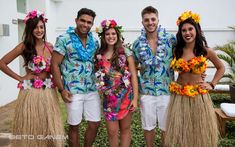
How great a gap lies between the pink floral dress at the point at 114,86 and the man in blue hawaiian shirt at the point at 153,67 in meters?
0.19

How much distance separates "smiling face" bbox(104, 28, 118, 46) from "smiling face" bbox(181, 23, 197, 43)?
27.8 inches

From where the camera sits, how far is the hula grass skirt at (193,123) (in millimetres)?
2764

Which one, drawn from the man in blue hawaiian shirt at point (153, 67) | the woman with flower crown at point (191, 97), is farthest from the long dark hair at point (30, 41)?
the woman with flower crown at point (191, 97)

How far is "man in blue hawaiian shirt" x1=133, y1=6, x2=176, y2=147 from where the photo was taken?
287 centimetres

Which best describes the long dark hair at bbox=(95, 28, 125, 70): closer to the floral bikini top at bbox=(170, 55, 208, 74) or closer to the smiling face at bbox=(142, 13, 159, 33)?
the smiling face at bbox=(142, 13, 159, 33)

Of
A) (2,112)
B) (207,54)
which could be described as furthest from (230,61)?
(2,112)

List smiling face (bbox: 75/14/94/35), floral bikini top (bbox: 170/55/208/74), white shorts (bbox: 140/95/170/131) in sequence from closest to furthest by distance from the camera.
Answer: floral bikini top (bbox: 170/55/208/74) < smiling face (bbox: 75/14/94/35) < white shorts (bbox: 140/95/170/131)

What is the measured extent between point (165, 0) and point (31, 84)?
8.03 m

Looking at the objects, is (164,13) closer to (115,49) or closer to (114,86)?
(115,49)

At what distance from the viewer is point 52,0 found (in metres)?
9.43

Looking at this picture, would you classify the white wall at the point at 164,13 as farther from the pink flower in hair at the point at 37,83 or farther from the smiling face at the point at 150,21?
the pink flower in hair at the point at 37,83

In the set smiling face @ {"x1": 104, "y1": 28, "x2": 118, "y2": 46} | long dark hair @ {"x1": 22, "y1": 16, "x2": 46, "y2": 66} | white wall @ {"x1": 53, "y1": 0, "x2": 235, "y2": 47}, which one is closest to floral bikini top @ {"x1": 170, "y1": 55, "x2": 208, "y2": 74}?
smiling face @ {"x1": 104, "y1": 28, "x2": 118, "y2": 46}

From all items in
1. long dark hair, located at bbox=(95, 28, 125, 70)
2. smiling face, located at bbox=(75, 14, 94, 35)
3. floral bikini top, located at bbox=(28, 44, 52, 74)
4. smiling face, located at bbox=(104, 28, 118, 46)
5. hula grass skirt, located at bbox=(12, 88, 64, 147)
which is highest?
smiling face, located at bbox=(75, 14, 94, 35)

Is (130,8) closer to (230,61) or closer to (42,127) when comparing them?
(230,61)
